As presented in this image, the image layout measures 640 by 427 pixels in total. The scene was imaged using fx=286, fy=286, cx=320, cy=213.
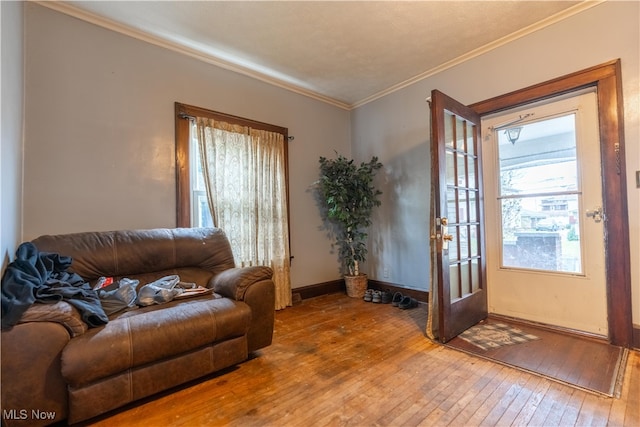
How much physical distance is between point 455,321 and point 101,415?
7.76 ft

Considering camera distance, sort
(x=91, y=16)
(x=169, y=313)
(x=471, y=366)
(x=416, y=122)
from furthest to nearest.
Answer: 1. (x=416, y=122)
2. (x=91, y=16)
3. (x=471, y=366)
4. (x=169, y=313)

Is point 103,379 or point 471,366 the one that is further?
point 471,366

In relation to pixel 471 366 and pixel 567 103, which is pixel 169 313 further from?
pixel 567 103

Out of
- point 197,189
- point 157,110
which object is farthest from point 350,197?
point 157,110

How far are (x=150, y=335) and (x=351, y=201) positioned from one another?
251 cm

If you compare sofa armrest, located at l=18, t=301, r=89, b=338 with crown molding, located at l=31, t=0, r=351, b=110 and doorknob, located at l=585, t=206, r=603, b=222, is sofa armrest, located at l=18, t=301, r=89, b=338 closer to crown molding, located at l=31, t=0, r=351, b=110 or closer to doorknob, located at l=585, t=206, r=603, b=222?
crown molding, located at l=31, t=0, r=351, b=110

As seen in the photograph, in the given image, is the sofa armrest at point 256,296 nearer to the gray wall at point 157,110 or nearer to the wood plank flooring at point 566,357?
the gray wall at point 157,110

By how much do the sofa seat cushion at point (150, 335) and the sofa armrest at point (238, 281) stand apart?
0.26 feet

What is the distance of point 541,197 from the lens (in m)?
2.48

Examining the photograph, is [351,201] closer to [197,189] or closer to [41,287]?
[197,189]

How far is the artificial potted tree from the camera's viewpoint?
3.43 meters

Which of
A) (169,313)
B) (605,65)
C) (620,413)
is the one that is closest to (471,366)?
(620,413)

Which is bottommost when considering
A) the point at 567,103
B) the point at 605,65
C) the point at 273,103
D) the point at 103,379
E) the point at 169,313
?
the point at 103,379

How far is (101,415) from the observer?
4.80 ft
